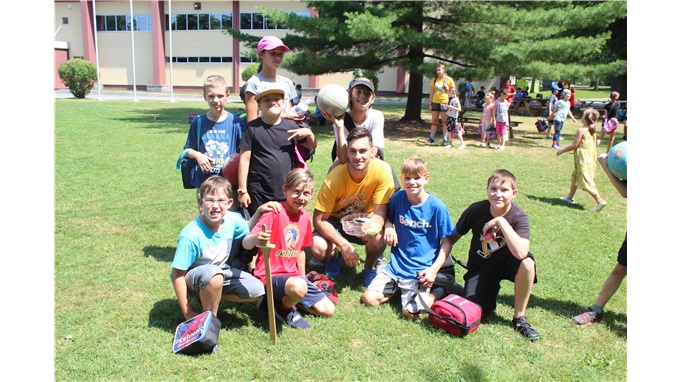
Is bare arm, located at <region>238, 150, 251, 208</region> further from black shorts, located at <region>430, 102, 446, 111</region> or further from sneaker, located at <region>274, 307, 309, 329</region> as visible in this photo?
black shorts, located at <region>430, 102, 446, 111</region>

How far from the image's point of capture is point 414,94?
16.7 m

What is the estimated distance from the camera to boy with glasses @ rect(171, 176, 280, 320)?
349cm

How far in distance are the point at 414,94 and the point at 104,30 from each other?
31.9 meters

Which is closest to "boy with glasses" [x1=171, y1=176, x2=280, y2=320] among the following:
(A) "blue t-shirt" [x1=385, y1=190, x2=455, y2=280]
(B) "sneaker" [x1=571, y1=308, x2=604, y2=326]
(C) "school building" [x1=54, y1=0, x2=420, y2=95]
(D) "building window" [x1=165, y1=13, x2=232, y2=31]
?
(A) "blue t-shirt" [x1=385, y1=190, x2=455, y2=280]

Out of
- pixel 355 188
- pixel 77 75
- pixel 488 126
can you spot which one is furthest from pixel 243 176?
pixel 77 75

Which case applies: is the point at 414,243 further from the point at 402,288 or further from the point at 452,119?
the point at 452,119

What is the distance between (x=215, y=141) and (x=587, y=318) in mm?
3430

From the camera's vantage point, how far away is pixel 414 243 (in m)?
4.21

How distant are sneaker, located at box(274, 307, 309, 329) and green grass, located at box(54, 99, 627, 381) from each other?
7 centimetres

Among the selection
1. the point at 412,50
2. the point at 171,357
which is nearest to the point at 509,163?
the point at 412,50

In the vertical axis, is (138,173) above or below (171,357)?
above

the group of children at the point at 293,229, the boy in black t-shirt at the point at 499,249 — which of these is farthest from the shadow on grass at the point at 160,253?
the boy in black t-shirt at the point at 499,249

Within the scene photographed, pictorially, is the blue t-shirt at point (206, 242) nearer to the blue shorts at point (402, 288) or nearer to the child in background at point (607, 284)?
the blue shorts at point (402, 288)

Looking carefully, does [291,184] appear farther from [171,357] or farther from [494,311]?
[494,311]
